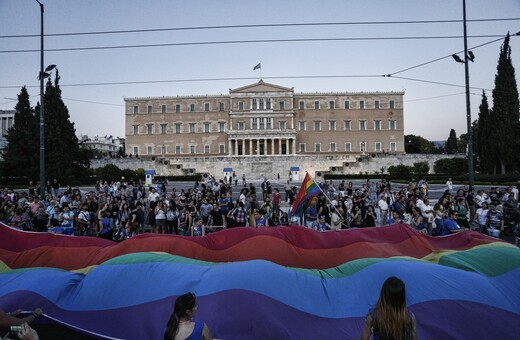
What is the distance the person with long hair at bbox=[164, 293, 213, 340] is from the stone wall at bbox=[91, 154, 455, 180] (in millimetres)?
52640

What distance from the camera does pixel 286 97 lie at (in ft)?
226

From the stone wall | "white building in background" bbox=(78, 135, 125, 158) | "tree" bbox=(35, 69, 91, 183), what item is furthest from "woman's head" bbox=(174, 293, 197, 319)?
"white building in background" bbox=(78, 135, 125, 158)

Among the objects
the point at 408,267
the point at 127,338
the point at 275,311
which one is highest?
the point at 408,267

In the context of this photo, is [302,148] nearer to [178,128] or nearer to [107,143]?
[178,128]

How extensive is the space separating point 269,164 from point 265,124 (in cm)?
1335

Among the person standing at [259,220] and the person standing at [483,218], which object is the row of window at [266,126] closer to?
the person standing at [483,218]

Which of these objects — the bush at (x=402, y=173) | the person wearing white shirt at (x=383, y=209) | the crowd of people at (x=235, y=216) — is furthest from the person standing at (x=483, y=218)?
the bush at (x=402, y=173)

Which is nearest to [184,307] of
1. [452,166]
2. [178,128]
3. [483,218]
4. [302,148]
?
[483,218]

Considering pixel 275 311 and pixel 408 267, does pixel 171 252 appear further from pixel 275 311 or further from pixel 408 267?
pixel 408 267

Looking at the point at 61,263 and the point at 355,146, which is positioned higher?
the point at 355,146

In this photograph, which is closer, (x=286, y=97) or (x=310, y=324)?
(x=310, y=324)

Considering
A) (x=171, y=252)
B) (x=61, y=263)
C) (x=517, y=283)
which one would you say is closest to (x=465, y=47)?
(x=517, y=283)

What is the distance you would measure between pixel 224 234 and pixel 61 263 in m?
2.52

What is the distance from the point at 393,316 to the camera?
2682 mm
